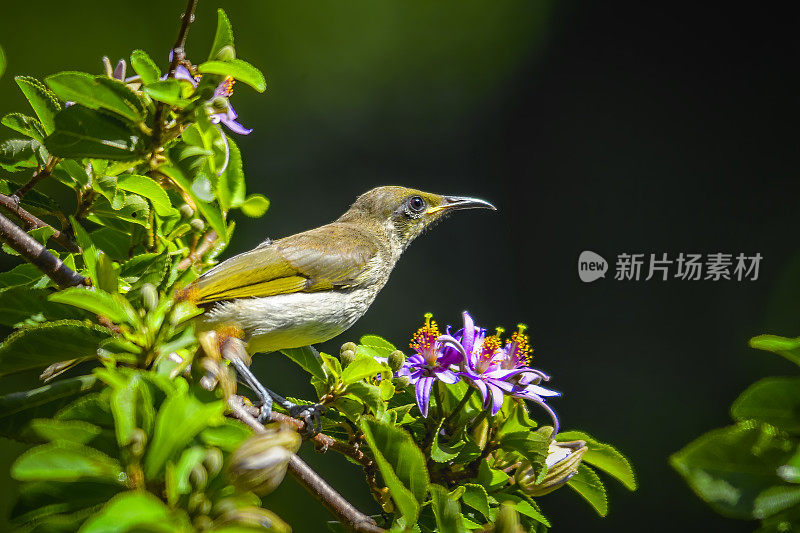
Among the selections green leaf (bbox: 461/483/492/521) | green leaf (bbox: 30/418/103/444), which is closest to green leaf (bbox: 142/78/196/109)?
green leaf (bbox: 30/418/103/444)

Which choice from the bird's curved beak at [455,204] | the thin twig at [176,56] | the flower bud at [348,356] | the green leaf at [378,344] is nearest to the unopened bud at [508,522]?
the flower bud at [348,356]

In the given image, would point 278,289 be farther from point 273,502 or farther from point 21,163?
point 273,502

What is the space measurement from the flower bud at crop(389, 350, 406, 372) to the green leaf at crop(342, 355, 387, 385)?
4cm

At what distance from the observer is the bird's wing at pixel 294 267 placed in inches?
65.6

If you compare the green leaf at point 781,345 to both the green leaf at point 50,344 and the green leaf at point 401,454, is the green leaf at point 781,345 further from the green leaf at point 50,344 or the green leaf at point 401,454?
the green leaf at point 50,344

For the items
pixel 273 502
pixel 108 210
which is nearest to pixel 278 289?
pixel 108 210

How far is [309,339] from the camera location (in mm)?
1772

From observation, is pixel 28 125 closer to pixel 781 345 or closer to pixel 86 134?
pixel 86 134

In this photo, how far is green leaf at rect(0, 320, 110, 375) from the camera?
0.85 m

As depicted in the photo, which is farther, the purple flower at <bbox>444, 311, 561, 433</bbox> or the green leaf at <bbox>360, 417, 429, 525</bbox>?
the purple flower at <bbox>444, 311, 561, 433</bbox>

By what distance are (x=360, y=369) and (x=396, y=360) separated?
7 cm

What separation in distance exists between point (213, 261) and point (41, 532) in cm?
66

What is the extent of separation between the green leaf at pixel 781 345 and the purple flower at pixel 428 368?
482mm

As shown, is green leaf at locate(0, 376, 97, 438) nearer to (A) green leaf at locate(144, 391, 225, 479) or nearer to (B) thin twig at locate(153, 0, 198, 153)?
(A) green leaf at locate(144, 391, 225, 479)
